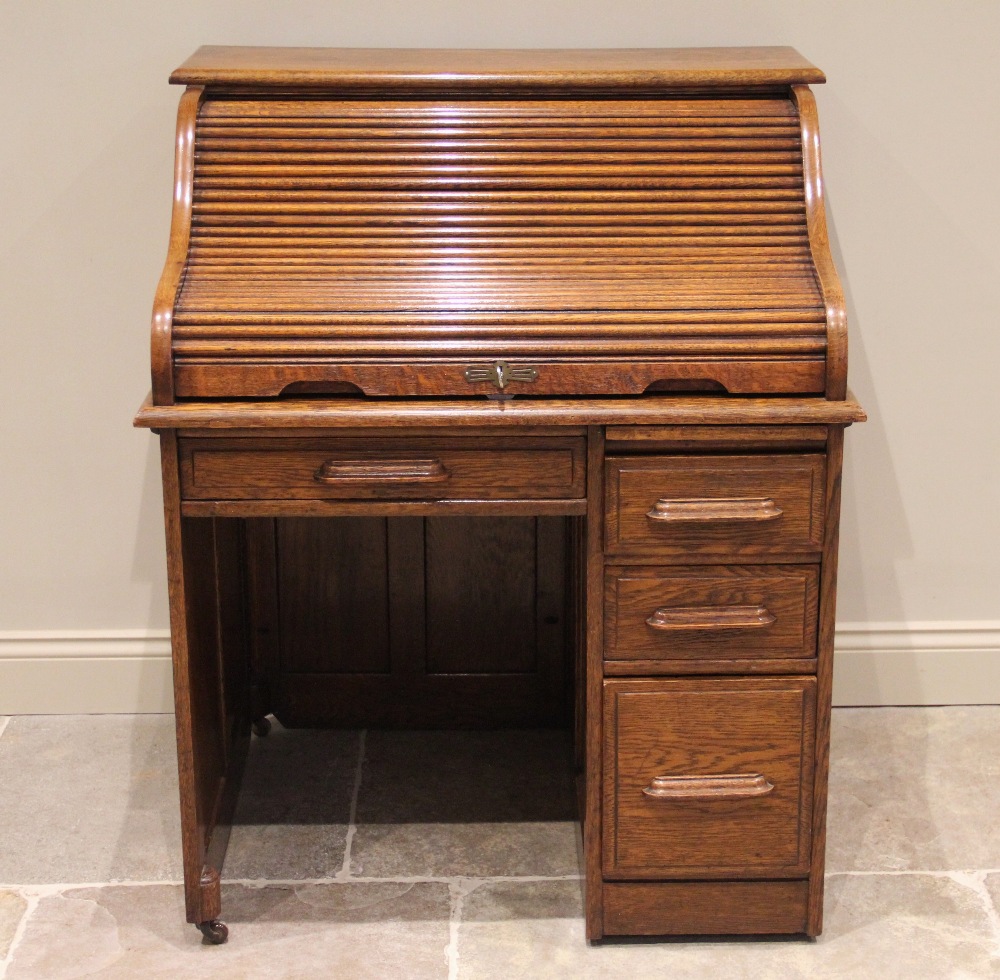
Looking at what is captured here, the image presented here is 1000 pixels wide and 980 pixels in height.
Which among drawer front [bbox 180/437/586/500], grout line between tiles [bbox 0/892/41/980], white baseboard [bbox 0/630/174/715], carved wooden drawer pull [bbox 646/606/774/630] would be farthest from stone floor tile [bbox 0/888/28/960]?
carved wooden drawer pull [bbox 646/606/774/630]

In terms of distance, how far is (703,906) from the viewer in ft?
9.18

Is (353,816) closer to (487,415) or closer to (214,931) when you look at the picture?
(214,931)

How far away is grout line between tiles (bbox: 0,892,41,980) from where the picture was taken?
2.75 metres

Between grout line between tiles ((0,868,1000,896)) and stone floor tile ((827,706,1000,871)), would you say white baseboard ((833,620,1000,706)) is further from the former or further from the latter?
grout line between tiles ((0,868,1000,896))

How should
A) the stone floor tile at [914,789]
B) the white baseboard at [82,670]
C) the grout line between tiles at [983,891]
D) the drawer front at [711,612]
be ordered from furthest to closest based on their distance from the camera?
the white baseboard at [82,670]
the stone floor tile at [914,789]
the grout line between tiles at [983,891]
the drawer front at [711,612]

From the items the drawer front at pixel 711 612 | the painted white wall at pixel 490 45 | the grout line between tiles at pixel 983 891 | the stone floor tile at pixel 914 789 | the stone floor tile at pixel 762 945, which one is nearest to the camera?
the drawer front at pixel 711 612

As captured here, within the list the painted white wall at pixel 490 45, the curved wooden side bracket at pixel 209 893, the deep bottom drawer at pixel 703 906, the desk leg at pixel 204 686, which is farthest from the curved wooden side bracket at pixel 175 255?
the deep bottom drawer at pixel 703 906

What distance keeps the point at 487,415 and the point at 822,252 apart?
0.68 metres

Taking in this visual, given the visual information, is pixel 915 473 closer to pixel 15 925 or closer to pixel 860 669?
pixel 860 669

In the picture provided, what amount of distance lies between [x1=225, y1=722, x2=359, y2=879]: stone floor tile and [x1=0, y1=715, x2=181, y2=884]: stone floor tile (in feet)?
0.50

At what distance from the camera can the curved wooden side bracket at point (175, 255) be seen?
8.23ft

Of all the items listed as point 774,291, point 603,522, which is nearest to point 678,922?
point 603,522

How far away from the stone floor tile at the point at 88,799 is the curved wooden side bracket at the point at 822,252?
1.66 m

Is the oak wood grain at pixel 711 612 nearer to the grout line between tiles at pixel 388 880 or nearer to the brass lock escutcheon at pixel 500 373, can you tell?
the brass lock escutcheon at pixel 500 373
